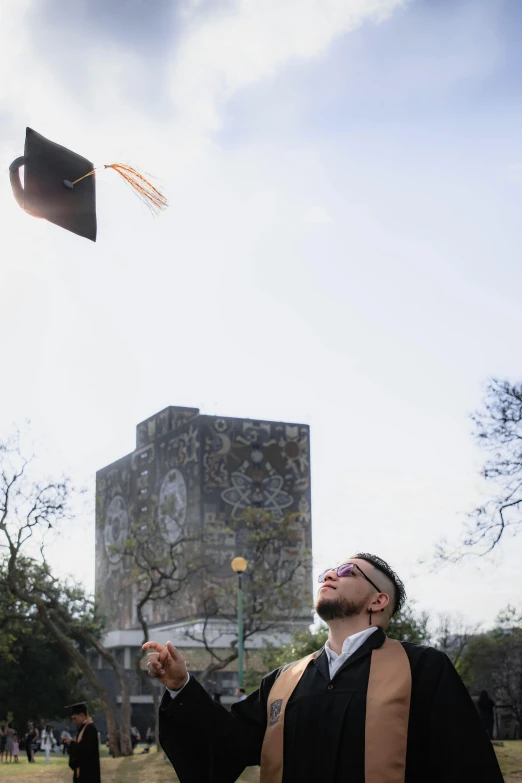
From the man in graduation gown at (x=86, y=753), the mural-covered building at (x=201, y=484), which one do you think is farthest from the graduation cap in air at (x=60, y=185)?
the mural-covered building at (x=201, y=484)

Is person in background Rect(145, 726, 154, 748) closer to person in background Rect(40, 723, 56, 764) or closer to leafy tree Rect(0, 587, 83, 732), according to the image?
leafy tree Rect(0, 587, 83, 732)

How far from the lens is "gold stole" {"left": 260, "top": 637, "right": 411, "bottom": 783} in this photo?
3.31m

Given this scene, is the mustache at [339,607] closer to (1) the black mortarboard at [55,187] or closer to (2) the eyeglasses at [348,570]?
(2) the eyeglasses at [348,570]

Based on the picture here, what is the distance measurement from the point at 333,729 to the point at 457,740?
44 centimetres

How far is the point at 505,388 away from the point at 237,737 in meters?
18.0

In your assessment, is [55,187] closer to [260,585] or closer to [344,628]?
[344,628]

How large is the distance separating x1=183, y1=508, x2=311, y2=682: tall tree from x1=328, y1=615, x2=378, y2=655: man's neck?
954 inches

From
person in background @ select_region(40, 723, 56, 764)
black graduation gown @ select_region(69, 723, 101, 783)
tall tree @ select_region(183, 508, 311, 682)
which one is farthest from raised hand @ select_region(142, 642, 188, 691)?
person in background @ select_region(40, 723, 56, 764)

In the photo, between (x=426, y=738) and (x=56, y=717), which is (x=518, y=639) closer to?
(x=56, y=717)

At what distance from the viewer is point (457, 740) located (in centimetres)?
331

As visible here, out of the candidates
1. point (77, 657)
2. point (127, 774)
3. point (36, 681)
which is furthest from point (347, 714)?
point (36, 681)

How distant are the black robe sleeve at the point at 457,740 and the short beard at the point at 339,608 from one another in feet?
1.41

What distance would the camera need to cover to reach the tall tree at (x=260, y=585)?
33.1 metres

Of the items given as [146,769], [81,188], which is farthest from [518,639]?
[81,188]
